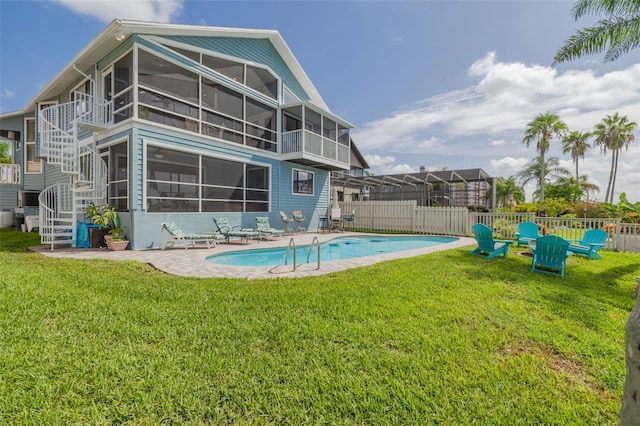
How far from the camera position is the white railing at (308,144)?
526 inches

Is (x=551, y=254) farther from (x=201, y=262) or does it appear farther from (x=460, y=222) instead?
(x=460, y=222)

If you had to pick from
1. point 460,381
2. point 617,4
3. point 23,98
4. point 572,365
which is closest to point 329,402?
point 460,381

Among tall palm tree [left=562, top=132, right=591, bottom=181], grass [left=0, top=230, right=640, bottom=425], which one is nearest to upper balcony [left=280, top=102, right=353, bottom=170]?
grass [left=0, top=230, right=640, bottom=425]

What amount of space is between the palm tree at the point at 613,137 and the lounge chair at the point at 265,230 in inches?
1380

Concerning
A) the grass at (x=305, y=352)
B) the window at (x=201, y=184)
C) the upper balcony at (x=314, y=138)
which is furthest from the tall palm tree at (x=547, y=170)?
the grass at (x=305, y=352)

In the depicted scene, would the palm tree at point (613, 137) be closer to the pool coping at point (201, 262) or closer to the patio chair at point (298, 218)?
the patio chair at point (298, 218)

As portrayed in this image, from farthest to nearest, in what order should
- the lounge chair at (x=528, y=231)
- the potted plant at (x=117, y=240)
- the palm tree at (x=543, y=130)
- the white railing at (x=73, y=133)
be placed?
the palm tree at (x=543, y=130) → the lounge chair at (x=528, y=231) → the white railing at (x=73, y=133) → the potted plant at (x=117, y=240)

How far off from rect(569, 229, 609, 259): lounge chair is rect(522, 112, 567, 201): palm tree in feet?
72.7

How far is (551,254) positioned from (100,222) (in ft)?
40.6

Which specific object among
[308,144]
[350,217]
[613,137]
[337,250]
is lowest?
[337,250]

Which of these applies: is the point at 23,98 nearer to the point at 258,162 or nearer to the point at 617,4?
the point at 258,162

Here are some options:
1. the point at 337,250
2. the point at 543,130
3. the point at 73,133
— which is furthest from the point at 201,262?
the point at 543,130

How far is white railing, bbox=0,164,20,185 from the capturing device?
15.3 meters

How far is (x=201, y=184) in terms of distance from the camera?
10.6m
